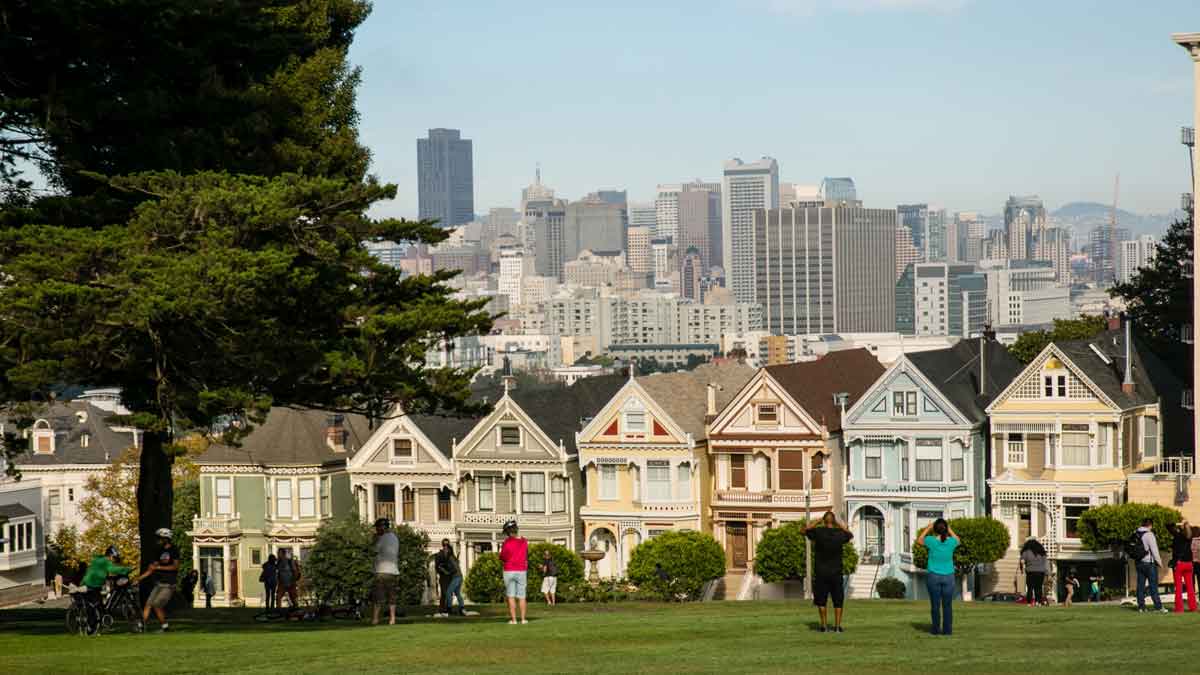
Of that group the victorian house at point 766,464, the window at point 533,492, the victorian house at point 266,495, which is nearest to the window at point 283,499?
the victorian house at point 266,495

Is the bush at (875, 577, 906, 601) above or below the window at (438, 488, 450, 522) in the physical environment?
below

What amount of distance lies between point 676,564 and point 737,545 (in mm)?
4546

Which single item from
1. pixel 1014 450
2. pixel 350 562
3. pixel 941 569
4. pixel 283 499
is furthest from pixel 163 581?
pixel 283 499

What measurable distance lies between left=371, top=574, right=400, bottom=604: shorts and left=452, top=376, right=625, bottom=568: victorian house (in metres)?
36.7

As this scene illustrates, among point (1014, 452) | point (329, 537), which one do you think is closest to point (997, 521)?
point (1014, 452)

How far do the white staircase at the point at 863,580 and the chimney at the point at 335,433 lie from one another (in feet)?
64.7

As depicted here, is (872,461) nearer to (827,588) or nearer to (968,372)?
(968,372)

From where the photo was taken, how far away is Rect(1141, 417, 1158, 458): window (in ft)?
224

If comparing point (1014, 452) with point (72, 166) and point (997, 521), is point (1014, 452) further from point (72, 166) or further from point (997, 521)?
point (72, 166)

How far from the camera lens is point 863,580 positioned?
68375 millimetres

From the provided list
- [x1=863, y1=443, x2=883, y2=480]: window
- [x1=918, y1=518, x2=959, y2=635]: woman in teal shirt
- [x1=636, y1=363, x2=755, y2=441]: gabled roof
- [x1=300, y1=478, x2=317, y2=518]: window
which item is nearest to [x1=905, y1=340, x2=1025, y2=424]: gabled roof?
[x1=863, y1=443, x2=883, y2=480]: window

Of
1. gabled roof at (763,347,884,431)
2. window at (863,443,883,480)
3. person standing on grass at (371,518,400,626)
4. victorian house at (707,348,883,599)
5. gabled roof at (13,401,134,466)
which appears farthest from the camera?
gabled roof at (13,401,134,466)

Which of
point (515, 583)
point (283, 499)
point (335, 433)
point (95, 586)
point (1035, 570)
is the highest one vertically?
point (335, 433)

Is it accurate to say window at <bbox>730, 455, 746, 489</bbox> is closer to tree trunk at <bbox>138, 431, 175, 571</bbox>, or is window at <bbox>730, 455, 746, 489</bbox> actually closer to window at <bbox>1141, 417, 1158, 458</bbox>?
window at <bbox>1141, 417, 1158, 458</bbox>
